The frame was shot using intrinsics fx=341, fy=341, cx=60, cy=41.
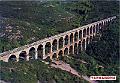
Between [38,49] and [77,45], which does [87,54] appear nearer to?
[77,45]

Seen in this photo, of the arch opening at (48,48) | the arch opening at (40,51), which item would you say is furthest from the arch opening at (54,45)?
the arch opening at (40,51)

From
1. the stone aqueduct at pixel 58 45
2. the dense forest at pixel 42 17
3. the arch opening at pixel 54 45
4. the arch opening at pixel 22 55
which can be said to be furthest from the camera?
the dense forest at pixel 42 17

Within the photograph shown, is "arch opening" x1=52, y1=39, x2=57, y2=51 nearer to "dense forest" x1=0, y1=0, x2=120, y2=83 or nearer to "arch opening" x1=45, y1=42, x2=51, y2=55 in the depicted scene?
"arch opening" x1=45, y1=42, x2=51, y2=55

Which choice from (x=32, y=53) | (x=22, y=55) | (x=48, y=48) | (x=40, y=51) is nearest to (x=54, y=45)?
(x=48, y=48)

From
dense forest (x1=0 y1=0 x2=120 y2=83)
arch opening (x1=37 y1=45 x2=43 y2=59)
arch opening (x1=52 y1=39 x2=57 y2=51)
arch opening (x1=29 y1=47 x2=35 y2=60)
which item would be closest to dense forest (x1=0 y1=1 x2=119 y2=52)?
dense forest (x1=0 y1=0 x2=120 y2=83)

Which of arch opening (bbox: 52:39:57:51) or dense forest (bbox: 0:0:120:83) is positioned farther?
arch opening (bbox: 52:39:57:51)

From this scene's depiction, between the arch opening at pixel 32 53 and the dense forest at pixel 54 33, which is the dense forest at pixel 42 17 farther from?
the arch opening at pixel 32 53

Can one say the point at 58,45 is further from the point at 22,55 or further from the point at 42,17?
the point at 42,17

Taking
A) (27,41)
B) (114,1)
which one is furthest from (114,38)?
(114,1)
